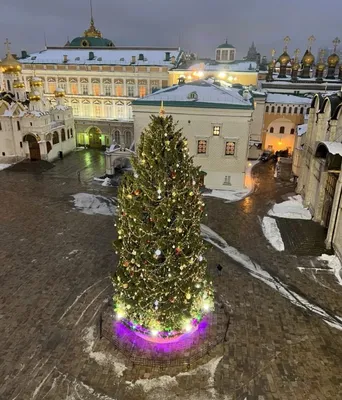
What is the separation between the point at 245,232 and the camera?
20.8m

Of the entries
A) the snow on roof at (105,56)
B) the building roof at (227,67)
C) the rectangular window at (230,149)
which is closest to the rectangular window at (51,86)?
the snow on roof at (105,56)

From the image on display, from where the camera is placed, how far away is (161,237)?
33.9 ft

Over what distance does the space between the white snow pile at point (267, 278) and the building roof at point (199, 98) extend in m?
10.5

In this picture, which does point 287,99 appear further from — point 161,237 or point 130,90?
point 161,237

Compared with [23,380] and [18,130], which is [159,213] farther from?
[18,130]

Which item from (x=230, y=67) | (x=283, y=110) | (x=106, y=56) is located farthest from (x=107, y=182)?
(x=106, y=56)

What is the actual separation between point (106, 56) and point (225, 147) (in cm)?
2783

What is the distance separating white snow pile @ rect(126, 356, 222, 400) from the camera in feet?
33.4

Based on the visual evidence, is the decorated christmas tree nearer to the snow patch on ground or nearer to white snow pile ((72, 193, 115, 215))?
white snow pile ((72, 193, 115, 215))

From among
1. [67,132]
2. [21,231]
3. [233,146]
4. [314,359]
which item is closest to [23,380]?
[314,359]

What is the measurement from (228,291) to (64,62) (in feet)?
137

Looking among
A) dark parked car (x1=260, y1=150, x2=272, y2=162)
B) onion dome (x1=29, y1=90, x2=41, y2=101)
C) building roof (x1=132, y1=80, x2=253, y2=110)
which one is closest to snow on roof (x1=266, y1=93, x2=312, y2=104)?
dark parked car (x1=260, y1=150, x2=272, y2=162)

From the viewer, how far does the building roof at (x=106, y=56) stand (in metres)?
45.2

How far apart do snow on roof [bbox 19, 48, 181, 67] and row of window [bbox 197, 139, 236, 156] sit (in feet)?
69.5
